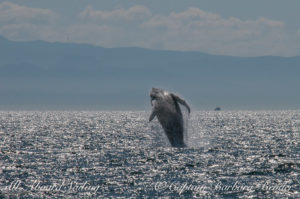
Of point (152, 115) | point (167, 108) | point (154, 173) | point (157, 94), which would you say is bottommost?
point (154, 173)

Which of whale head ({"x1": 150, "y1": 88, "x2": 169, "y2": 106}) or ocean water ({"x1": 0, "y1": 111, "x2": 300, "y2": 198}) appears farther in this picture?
whale head ({"x1": 150, "y1": 88, "x2": 169, "y2": 106})

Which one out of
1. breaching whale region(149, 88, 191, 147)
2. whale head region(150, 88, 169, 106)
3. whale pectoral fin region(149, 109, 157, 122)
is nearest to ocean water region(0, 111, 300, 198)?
breaching whale region(149, 88, 191, 147)

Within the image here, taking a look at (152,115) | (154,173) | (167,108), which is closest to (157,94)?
(167,108)

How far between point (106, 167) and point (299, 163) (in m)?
15.2

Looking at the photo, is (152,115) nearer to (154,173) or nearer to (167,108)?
(167,108)

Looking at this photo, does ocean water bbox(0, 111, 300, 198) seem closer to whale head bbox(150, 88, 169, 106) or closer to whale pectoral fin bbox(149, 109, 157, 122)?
whale head bbox(150, 88, 169, 106)

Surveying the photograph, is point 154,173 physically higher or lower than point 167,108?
lower

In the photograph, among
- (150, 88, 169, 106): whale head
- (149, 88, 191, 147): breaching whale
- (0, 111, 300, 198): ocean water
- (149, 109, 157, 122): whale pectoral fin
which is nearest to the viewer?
(0, 111, 300, 198): ocean water

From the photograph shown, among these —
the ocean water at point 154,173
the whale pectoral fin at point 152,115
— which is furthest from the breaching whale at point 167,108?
the ocean water at point 154,173

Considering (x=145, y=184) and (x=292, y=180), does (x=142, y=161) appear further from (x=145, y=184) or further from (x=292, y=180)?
(x=292, y=180)

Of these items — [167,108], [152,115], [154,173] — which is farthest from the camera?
[167,108]

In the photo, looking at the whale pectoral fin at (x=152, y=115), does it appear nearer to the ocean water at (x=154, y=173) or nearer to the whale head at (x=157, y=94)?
the whale head at (x=157, y=94)

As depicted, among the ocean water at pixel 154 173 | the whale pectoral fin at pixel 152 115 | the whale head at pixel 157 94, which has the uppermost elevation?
the whale head at pixel 157 94

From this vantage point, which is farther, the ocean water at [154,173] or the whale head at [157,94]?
the whale head at [157,94]
